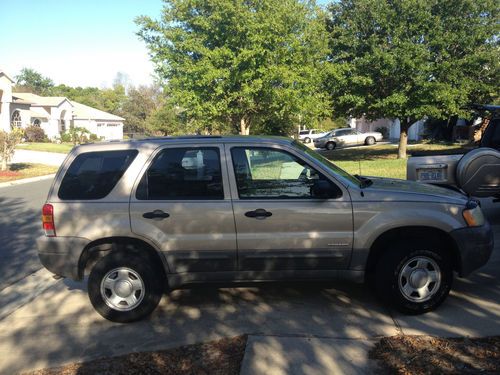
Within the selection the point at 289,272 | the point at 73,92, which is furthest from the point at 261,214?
the point at 73,92

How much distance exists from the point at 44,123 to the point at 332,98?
3944cm

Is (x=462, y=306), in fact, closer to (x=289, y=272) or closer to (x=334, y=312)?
(x=334, y=312)

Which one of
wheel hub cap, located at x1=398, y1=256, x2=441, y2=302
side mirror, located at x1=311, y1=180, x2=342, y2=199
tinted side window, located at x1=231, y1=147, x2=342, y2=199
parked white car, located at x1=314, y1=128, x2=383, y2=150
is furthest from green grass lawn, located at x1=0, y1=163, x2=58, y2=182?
parked white car, located at x1=314, y1=128, x2=383, y2=150

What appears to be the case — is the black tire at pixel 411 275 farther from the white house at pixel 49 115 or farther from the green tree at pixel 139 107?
the green tree at pixel 139 107

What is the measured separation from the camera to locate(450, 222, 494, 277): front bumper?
4430 mm

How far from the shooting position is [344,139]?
122 ft

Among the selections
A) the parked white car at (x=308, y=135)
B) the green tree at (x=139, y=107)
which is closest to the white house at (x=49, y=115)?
the green tree at (x=139, y=107)

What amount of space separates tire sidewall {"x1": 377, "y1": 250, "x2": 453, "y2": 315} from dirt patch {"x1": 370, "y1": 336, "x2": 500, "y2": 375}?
0.52m

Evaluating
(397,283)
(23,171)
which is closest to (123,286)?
(397,283)

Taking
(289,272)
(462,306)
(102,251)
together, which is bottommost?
(462,306)

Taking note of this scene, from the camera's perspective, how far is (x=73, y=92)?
92.8m

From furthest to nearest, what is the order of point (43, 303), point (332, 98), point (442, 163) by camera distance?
point (332, 98) → point (442, 163) → point (43, 303)

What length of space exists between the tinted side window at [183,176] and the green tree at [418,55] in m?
17.1

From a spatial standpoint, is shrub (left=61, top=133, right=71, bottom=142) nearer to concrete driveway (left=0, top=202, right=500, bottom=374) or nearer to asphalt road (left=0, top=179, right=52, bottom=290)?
asphalt road (left=0, top=179, right=52, bottom=290)
